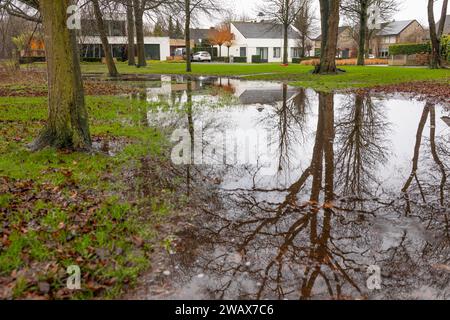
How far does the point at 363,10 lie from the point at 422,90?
73.4 ft

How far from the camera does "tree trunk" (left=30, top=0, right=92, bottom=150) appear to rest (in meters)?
6.50

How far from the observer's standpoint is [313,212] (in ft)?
15.9

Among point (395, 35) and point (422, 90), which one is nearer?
point (422, 90)

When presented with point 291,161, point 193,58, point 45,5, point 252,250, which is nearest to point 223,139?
point 291,161

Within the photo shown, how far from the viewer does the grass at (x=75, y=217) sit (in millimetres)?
3463

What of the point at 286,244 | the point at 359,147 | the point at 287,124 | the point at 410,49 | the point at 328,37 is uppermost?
the point at 410,49

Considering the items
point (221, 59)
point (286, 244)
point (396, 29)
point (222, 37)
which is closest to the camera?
point (286, 244)

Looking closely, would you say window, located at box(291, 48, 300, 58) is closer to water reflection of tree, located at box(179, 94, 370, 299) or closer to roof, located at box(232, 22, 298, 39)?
roof, located at box(232, 22, 298, 39)

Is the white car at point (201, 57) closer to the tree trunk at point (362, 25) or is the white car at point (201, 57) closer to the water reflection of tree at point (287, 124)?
the tree trunk at point (362, 25)

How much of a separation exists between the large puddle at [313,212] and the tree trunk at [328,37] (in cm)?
1342

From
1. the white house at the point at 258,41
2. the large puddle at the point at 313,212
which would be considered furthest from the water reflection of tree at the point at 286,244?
the white house at the point at 258,41

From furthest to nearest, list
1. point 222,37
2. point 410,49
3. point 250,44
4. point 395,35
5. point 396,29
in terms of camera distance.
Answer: point 396,29, point 395,35, point 250,44, point 222,37, point 410,49

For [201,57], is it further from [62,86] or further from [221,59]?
[62,86]

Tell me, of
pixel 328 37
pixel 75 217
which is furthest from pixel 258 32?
pixel 75 217
